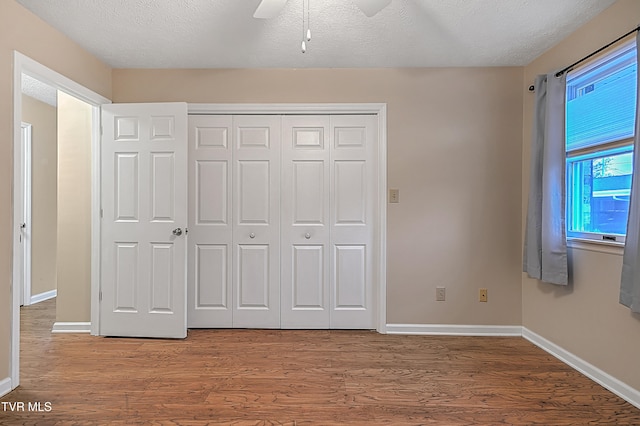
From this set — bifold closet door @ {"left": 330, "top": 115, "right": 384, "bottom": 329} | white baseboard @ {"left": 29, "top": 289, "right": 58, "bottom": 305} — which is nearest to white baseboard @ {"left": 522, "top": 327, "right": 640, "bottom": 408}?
bifold closet door @ {"left": 330, "top": 115, "right": 384, "bottom": 329}

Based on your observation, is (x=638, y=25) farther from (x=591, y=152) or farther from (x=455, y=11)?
(x=455, y=11)

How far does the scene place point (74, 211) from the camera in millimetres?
3189

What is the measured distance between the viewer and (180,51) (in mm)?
2832

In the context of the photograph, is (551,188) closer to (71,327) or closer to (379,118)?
(379,118)

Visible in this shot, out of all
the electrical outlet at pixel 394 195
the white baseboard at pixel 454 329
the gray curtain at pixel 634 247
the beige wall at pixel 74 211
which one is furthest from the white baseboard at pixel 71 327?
the gray curtain at pixel 634 247

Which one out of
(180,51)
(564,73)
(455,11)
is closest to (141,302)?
(180,51)

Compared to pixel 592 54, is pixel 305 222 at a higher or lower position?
lower

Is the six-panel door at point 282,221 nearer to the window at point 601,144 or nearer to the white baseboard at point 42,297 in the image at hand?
the window at point 601,144

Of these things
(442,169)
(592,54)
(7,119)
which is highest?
(592,54)

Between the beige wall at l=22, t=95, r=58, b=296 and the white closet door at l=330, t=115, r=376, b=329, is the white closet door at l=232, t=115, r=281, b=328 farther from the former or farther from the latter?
the beige wall at l=22, t=95, r=58, b=296

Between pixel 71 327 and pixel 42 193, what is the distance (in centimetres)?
210

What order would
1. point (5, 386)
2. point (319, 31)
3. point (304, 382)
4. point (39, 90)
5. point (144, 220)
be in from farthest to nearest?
point (39, 90) → point (144, 220) → point (319, 31) → point (304, 382) → point (5, 386)

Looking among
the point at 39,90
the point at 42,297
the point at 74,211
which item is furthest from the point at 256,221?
the point at 42,297

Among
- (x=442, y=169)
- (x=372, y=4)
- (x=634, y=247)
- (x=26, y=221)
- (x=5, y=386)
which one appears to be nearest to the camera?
(x=372, y=4)
